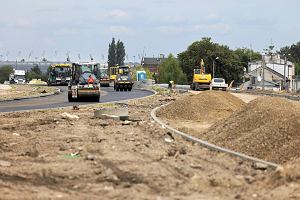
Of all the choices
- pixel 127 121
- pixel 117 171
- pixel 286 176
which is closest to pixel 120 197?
pixel 117 171

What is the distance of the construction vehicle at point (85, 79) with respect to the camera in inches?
1348

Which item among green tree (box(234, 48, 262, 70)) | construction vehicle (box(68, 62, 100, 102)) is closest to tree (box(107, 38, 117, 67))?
green tree (box(234, 48, 262, 70))

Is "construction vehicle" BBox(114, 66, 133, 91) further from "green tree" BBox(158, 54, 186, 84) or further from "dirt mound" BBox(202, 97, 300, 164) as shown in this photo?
"green tree" BBox(158, 54, 186, 84)

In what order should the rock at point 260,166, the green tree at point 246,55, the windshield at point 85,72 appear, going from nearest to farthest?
1. the rock at point 260,166
2. the windshield at point 85,72
3. the green tree at point 246,55

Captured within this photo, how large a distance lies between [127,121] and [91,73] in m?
14.5

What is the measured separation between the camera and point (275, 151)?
12.1m

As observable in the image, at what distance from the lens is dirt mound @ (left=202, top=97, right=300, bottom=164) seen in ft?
39.5

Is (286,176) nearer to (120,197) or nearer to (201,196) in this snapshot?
(201,196)

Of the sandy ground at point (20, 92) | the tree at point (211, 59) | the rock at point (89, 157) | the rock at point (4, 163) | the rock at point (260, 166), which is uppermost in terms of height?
the tree at point (211, 59)

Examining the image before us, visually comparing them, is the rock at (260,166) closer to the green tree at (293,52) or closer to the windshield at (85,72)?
the windshield at (85,72)

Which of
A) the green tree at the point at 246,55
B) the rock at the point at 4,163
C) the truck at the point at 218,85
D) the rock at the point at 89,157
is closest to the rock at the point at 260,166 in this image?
the rock at the point at 89,157

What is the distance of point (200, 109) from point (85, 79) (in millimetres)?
12169

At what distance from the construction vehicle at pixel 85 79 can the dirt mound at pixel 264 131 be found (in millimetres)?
18970

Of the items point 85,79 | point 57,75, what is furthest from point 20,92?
point 57,75
